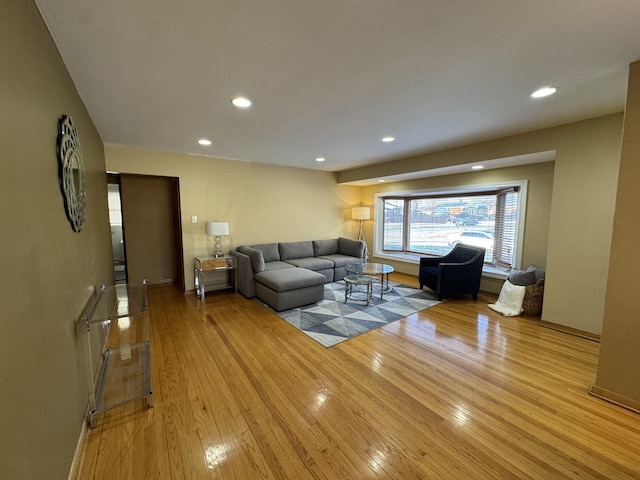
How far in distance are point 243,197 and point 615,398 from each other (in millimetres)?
5137

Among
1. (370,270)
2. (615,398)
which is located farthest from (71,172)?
(615,398)

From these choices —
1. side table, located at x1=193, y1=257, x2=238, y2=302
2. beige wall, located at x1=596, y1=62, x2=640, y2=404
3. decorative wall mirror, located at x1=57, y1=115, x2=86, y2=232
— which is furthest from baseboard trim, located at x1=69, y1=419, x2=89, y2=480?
beige wall, located at x1=596, y1=62, x2=640, y2=404

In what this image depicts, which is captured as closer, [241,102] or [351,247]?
[241,102]

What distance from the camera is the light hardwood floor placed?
148cm

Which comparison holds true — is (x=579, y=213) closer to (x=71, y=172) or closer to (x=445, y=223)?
(x=445, y=223)

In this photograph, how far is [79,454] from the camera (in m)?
1.49

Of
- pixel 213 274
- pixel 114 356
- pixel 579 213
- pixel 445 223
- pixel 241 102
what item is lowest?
pixel 114 356

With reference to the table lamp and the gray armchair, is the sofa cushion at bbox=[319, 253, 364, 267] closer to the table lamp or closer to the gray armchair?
the gray armchair

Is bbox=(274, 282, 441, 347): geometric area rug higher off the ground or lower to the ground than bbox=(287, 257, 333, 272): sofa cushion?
lower

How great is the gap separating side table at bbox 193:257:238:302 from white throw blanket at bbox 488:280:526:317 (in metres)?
4.15

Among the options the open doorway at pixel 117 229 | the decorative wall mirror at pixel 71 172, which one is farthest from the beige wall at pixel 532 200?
the open doorway at pixel 117 229

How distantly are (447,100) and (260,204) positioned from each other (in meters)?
3.70

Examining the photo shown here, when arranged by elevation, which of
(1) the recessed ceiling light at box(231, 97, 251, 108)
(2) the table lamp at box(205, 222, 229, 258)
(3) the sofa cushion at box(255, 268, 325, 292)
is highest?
(1) the recessed ceiling light at box(231, 97, 251, 108)

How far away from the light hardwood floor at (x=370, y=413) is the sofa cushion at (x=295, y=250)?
7.94 ft
